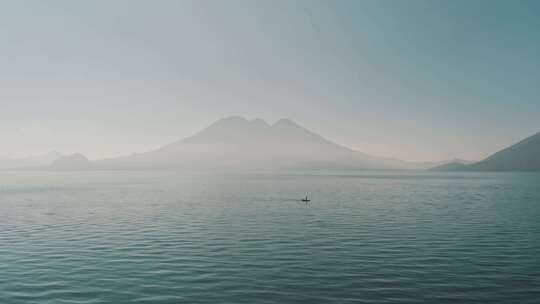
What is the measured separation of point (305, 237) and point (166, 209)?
110 feet

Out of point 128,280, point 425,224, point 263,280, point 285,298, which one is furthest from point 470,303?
point 425,224

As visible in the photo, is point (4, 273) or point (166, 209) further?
point (166, 209)

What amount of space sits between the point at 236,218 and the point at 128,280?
31.2 m

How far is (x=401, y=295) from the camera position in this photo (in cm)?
2122

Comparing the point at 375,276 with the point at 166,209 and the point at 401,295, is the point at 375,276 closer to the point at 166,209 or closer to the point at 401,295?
the point at 401,295

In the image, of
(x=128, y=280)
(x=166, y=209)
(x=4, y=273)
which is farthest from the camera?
(x=166, y=209)

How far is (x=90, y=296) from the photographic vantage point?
21.0 meters

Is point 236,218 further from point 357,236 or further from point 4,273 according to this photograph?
point 4,273

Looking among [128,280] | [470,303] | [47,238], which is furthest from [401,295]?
[47,238]

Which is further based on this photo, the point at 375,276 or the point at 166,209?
the point at 166,209

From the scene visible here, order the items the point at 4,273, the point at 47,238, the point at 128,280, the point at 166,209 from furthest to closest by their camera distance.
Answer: the point at 166,209
the point at 47,238
the point at 4,273
the point at 128,280

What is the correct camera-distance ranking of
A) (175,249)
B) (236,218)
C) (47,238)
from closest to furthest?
1. (175,249)
2. (47,238)
3. (236,218)

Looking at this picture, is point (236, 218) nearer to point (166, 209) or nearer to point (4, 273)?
point (166, 209)

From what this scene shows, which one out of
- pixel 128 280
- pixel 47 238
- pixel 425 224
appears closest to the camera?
pixel 128 280
